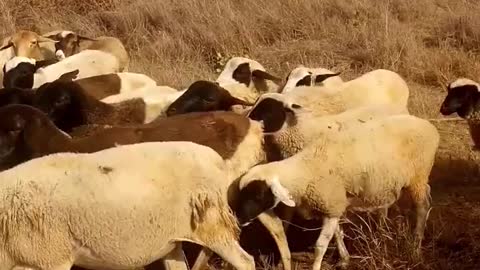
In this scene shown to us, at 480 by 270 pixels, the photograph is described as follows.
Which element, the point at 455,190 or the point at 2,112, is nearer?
the point at 2,112

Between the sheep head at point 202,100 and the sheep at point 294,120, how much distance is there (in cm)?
36

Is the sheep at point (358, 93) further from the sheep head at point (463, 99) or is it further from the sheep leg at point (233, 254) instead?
the sheep leg at point (233, 254)

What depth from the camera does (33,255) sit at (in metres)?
4.61

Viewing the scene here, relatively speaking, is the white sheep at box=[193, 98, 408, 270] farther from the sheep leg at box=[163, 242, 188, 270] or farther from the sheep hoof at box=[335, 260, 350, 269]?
the sheep leg at box=[163, 242, 188, 270]

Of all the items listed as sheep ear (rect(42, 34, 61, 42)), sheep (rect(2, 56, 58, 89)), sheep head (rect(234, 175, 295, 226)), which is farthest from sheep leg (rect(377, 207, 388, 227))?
sheep ear (rect(42, 34, 61, 42))

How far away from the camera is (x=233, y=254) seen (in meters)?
4.96

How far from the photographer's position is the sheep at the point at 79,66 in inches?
350

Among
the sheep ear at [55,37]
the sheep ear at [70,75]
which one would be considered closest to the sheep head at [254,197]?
the sheep ear at [70,75]

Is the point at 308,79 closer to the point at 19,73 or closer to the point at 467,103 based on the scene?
the point at 467,103

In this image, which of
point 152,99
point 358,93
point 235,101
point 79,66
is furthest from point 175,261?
point 79,66

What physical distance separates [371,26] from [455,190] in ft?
15.3

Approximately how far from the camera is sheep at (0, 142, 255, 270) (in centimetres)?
462

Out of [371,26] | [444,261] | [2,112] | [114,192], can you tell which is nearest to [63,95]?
[2,112]

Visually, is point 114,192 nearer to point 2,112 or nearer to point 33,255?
point 33,255
